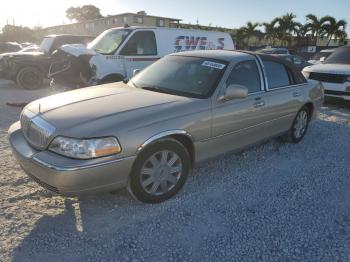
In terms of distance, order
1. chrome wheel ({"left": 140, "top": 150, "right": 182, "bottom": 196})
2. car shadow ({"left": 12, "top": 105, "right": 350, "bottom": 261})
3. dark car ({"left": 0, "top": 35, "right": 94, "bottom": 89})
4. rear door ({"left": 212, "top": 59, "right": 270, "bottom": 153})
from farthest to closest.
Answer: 1. dark car ({"left": 0, "top": 35, "right": 94, "bottom": 89})
2. rear door ({"left": 212, "top": 59, "right": 270, "bottom": 153})
3. chrome wheel ({"left": 140, "top": 150, "right": 182, "bottom": 196})
4. car shadow ({"left": 12, "top": 105, "right": 350, "bottom": 261})

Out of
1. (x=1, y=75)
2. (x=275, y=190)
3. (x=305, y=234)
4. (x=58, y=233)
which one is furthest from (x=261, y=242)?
(x=1, y=75)

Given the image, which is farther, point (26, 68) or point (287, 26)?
point (287, 26)

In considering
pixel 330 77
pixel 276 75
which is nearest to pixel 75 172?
pixel 276 75

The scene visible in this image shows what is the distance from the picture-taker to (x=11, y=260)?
9.64ft

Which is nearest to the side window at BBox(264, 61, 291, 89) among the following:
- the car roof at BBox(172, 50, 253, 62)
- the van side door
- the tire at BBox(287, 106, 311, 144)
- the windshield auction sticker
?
the car roof at BBox(172, 50, 253, 62)

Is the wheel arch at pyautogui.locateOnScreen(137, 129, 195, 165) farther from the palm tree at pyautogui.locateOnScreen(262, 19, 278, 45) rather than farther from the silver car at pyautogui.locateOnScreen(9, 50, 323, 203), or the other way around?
the palm tree at pyautogui.locateOnScreen(262, 19, 278, 45)

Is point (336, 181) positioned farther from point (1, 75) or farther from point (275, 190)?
point (1, 75)

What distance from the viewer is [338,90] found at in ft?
31.1

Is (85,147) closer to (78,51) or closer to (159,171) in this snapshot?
(159,171)

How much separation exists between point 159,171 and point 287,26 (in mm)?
47928

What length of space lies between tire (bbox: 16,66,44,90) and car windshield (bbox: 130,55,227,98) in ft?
26.9

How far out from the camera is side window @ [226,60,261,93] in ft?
15.1

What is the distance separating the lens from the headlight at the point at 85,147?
10.7 feet

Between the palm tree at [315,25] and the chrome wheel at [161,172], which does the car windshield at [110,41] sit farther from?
the palm tree at [315,25]
